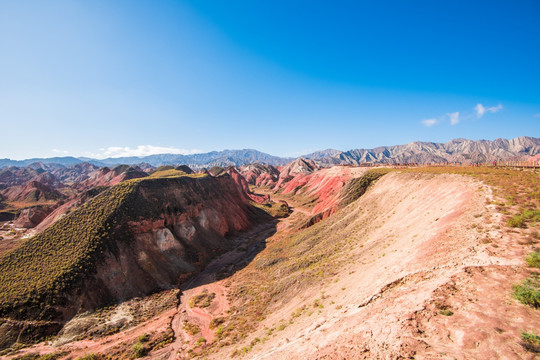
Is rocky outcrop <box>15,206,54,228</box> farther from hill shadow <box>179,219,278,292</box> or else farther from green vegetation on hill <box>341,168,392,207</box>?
green vegetation on hill <box>341,168,392,207</box>

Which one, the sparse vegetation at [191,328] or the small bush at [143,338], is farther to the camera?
the sparse vegetation at [191,328]

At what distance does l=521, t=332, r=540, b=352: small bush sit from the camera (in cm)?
745

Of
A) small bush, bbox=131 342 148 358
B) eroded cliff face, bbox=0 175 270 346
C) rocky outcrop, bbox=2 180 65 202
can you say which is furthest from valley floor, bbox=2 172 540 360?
rocky outcrop, bbox=2 180 65 202

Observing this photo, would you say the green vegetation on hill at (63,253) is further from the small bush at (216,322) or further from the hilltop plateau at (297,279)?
the small bush at (216,322)

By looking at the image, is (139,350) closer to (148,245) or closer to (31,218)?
(148,245)

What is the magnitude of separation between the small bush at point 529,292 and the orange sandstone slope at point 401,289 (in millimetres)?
310

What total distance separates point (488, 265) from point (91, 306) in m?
40.0

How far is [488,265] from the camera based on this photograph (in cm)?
1235

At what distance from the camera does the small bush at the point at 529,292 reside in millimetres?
9177

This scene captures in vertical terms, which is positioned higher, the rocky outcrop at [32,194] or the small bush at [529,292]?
the small bush at [529,292]

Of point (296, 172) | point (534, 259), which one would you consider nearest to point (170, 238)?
point (534, 259)

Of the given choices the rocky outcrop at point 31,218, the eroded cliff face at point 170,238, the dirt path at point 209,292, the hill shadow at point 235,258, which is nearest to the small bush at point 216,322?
the dirt path at point 209,292

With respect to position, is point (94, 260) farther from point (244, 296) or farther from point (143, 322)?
point (244, 296)

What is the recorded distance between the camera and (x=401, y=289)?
13.8 meters
